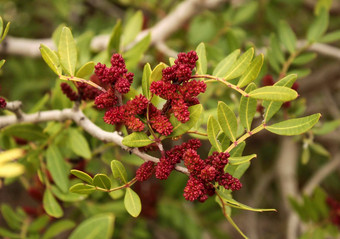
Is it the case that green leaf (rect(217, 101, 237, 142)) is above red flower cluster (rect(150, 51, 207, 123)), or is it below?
below

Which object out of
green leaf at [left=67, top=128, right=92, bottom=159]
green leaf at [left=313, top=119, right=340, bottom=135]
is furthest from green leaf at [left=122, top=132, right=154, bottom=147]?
green leaf at [left=313, top=119, right=340, bottom=135]

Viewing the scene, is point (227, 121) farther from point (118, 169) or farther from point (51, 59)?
point (51, 59)

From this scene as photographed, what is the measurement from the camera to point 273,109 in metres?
0.88

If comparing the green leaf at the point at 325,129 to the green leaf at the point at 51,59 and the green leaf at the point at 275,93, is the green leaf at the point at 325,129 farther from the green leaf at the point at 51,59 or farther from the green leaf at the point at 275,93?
the green leaf at the point at 51,59

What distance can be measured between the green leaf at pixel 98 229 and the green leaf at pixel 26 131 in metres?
0.38

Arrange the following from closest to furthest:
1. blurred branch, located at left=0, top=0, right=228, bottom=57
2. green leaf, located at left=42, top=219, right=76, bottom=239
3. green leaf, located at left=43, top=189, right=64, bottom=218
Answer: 1. green leaf, located at left=43, top=189, right=64, bottom=218
2. green leaf, located at left=42, top=219, right=76, bottom=239
3. blurred branch, located at left=0, top=0, right=228, bottom=57

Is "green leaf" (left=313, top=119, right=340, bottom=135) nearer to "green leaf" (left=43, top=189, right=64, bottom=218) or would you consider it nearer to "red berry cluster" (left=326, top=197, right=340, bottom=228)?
"red berry cluster" (left=326, top=197, right=340, bottom=228)

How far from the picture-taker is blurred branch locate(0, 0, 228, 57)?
175 cm

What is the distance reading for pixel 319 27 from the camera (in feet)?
5.09

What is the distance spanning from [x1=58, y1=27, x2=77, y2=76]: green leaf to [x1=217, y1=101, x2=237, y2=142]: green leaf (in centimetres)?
36

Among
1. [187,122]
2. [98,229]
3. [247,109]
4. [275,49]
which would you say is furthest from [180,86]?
[275,49]

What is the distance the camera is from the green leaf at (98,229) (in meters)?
0.94

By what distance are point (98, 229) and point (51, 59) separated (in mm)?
439

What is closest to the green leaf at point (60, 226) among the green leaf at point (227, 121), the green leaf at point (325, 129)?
the green leaf at point (227, 121)
